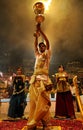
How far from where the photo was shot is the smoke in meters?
7.87

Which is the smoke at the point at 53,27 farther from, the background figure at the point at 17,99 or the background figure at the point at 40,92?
the background figure at the point at 40,92

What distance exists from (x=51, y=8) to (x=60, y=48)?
1.42 metres

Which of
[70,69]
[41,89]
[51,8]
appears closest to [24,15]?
[51,8]

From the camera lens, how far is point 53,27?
26.5ft

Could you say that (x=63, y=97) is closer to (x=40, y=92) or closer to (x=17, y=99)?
(x=17, y=99)

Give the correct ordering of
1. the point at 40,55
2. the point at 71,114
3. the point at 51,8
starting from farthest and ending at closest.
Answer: the point at 51,8 → the point at 71,114 → the point at 40,55

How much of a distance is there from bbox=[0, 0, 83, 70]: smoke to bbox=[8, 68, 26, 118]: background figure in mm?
2075

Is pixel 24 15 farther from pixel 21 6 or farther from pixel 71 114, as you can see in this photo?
pixel 71 114

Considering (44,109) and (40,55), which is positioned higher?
(40,55)

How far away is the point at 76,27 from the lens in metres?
8.16

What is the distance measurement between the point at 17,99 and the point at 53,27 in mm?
3375

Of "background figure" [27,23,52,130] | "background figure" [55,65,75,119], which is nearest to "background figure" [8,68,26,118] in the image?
"background figure" [55,65,75,119]

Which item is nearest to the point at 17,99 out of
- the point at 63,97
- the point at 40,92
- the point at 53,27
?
the point at 63,97

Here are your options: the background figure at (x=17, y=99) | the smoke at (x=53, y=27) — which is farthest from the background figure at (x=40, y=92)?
the smoke at (x=53, y=27)
